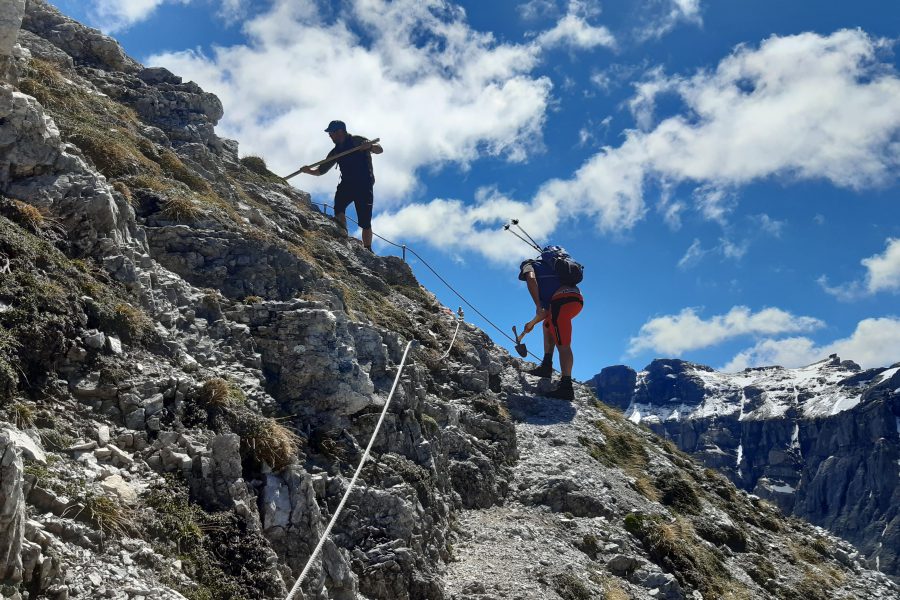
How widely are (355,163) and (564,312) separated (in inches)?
378

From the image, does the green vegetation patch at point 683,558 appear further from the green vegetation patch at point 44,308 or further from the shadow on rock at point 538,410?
the green vegetation patch at point 44,308

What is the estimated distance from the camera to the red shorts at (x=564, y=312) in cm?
2664

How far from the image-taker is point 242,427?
11.3 meters

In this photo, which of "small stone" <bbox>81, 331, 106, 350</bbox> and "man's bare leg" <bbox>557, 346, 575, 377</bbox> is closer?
"small stone" <bbox>81, 331, 106, 350</bbox>

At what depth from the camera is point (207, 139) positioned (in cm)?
2567

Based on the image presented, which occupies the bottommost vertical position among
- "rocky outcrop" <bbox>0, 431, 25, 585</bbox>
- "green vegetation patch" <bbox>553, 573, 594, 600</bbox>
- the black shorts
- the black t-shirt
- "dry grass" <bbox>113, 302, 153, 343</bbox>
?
"rocky outcrop" <bbox>0, 431, 25, 585</bbox>

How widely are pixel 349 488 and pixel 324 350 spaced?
10.4ft

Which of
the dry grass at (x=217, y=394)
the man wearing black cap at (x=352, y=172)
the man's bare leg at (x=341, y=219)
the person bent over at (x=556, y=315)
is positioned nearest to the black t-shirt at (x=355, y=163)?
the man wearing black cap at (x=352, y=172)

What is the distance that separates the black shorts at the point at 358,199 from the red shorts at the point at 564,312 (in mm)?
8022

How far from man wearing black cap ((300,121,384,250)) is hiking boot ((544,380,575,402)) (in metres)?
9.14

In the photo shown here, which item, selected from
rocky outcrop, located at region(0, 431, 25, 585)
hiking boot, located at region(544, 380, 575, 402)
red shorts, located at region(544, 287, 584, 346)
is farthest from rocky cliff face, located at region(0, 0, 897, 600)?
red shorts, located at region(544, 287, 584, 346)

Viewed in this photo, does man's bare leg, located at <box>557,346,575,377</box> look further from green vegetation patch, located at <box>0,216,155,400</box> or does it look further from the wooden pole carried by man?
green vegetation patch, located at <box>0,216,155,400</box>

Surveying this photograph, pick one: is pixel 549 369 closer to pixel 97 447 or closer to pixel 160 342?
pixel 160 342

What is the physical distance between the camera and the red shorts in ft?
87.4
